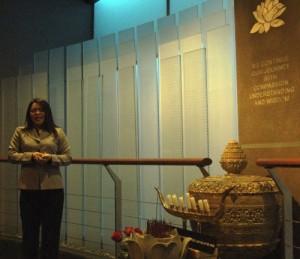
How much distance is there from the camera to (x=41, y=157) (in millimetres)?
2564

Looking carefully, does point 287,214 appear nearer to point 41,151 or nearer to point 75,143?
point 41,151

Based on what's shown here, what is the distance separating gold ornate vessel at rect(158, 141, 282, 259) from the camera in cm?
206

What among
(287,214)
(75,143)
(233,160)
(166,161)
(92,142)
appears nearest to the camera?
(287,214)

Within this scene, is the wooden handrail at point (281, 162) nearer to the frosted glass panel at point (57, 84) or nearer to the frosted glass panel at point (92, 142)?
the frosted glass panel at point (92, 142)

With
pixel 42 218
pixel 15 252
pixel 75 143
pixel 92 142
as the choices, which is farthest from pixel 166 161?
pixel 15 252

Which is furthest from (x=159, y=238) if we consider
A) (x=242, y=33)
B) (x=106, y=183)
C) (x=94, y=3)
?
(x=94, y=3)

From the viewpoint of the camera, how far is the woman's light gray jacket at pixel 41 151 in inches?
103

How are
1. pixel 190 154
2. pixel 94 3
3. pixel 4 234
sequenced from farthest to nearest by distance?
pixel 94 3
pixel 4 234
pixel 190 154

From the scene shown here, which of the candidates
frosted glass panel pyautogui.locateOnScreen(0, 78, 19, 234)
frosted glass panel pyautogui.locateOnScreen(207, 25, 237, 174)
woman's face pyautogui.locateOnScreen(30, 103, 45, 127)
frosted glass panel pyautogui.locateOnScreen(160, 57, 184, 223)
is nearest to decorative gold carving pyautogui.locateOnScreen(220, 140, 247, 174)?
frosted glass panel pyautogui.locateOnScreen(207, 25, 237, 174)

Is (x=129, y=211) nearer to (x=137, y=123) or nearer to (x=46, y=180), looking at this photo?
(x=137, y=123)

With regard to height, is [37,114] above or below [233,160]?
above

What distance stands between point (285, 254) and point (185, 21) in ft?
6.71

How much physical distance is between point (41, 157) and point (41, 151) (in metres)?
0.12

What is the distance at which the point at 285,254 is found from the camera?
80.7 inches
